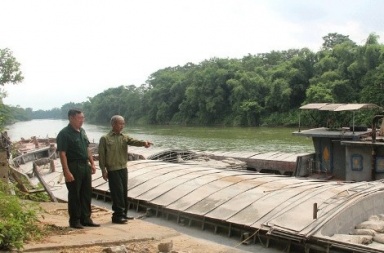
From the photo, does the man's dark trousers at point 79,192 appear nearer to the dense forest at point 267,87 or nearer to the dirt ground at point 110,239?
the dirt ground at point 110,239

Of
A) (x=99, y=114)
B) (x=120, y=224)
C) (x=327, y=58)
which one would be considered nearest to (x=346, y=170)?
(x=120, y=224)

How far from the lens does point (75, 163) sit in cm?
598

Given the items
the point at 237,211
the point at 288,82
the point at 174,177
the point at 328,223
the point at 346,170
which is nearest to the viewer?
the point at 328,223

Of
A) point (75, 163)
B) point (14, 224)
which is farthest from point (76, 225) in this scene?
point (14, 224)

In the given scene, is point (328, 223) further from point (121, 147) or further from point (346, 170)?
point (346, 170)

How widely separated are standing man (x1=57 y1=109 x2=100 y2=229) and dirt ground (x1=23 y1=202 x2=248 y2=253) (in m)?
0.29

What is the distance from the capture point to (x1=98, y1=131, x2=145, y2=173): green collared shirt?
6.45m

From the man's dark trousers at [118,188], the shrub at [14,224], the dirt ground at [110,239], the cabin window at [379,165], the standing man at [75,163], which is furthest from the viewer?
the cabin window at [379,165]

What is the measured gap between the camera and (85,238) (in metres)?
5.43

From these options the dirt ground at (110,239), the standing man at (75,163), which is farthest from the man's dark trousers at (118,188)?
the standing man at (75,163)

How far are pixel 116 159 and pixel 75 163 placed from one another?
674 mm

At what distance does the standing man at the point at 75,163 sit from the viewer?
19.2 ft

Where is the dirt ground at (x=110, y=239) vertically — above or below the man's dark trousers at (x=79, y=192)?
below

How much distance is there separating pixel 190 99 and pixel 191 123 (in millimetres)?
3956
